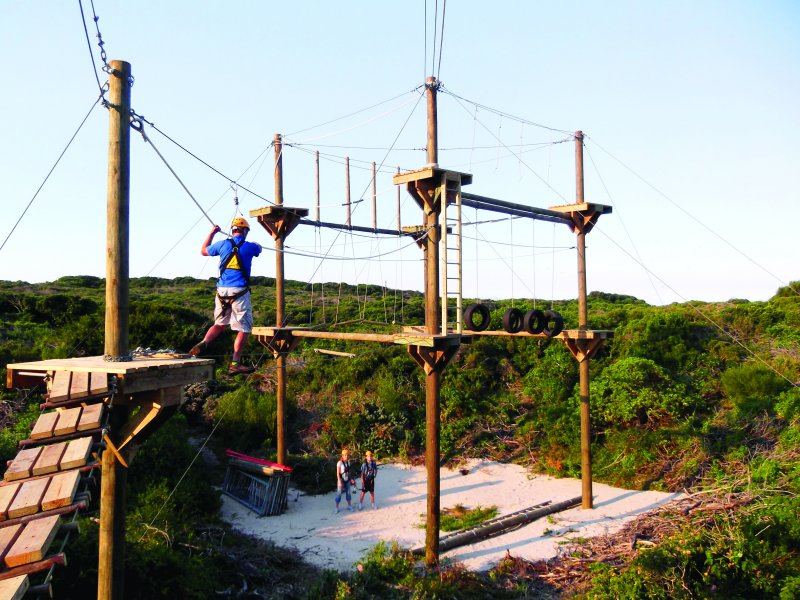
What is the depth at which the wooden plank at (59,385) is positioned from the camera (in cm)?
407

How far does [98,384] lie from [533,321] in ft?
24.3

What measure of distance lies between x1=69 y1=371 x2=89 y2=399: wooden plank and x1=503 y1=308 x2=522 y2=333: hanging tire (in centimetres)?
699

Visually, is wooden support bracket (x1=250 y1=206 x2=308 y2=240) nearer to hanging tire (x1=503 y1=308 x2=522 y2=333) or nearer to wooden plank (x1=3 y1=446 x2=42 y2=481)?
hanging tire (x1=503 y1=308 x2=522 y2=333)

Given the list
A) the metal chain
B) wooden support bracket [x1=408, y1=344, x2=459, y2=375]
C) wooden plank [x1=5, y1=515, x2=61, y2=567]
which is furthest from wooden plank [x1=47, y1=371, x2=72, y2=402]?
wooden support bracket [x1=408, y1=344, x2=459, y2=375]

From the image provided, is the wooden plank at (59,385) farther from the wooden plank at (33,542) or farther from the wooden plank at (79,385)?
the wooden plank at (33,542)

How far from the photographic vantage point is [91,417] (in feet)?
13.2

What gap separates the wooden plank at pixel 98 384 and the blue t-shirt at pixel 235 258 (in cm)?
225

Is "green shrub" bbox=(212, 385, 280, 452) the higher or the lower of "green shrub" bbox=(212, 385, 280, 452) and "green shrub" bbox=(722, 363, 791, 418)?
the lower

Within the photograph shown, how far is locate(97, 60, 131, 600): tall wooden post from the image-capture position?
459cm

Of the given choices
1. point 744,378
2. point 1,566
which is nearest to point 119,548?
point 1,566

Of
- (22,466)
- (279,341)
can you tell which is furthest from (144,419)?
(279,341)

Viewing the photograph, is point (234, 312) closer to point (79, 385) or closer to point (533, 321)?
point (79, 385)

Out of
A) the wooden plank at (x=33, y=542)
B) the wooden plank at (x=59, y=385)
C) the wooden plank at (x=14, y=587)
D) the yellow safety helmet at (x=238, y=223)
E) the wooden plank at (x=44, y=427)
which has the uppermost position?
the yellow safety helmet at (x=238, y=223)

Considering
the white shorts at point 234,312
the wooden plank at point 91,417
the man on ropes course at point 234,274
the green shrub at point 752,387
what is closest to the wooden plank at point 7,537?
the wooden plank at point 91,417
